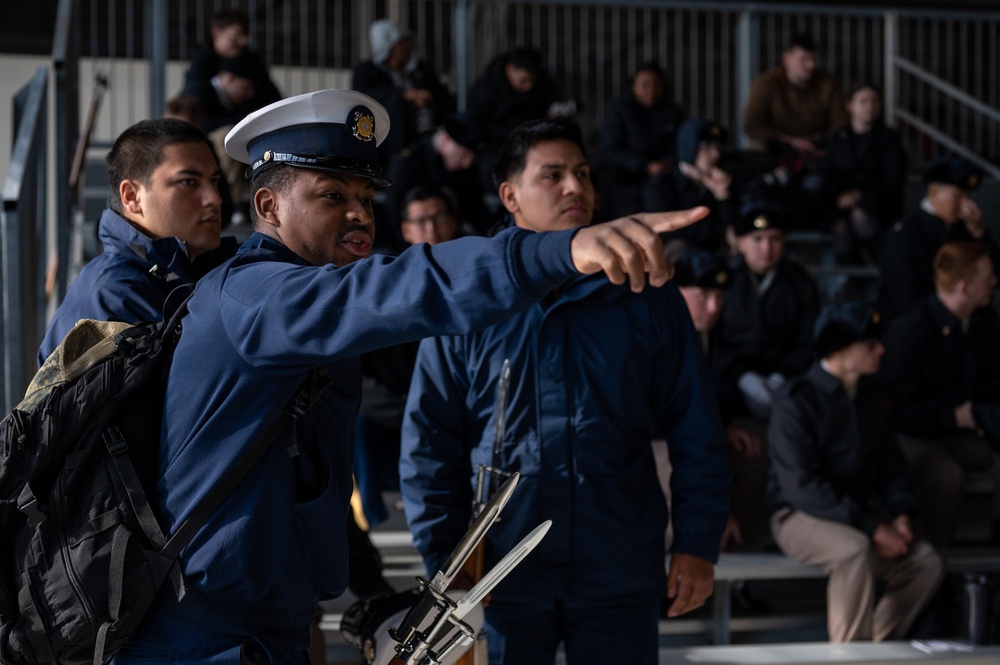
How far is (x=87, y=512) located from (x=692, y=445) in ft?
4.97

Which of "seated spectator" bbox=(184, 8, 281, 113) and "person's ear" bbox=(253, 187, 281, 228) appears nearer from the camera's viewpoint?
"person's ear" bbox=(253, 187, 281, 228)

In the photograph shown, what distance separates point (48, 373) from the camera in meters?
1.88

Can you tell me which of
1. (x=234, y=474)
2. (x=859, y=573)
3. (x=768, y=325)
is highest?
(x=234, y=474)

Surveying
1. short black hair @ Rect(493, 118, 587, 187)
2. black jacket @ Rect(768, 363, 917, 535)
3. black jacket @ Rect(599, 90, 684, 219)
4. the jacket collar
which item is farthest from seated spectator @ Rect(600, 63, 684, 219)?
the jacket collar

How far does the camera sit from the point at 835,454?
197 inches

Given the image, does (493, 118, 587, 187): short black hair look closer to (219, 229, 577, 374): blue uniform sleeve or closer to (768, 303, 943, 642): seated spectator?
(219, 229, 577, 374): blue uniform sleeve

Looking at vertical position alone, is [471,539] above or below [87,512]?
below

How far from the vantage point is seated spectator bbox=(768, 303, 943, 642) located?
475cm

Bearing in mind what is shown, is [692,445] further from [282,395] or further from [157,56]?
[157,56]

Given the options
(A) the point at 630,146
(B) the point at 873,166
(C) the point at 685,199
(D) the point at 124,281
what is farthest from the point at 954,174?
(D) the point at 124,281

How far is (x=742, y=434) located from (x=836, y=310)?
2.12 feet

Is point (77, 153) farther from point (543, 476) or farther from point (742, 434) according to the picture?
point (543, 476)

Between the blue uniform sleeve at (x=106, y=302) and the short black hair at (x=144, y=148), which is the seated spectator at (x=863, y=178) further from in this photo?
the blue uniform sleeve at (x=106, y=302)

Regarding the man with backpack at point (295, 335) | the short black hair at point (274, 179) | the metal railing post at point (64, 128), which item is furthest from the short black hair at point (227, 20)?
the short black hair at point (274, 179)
